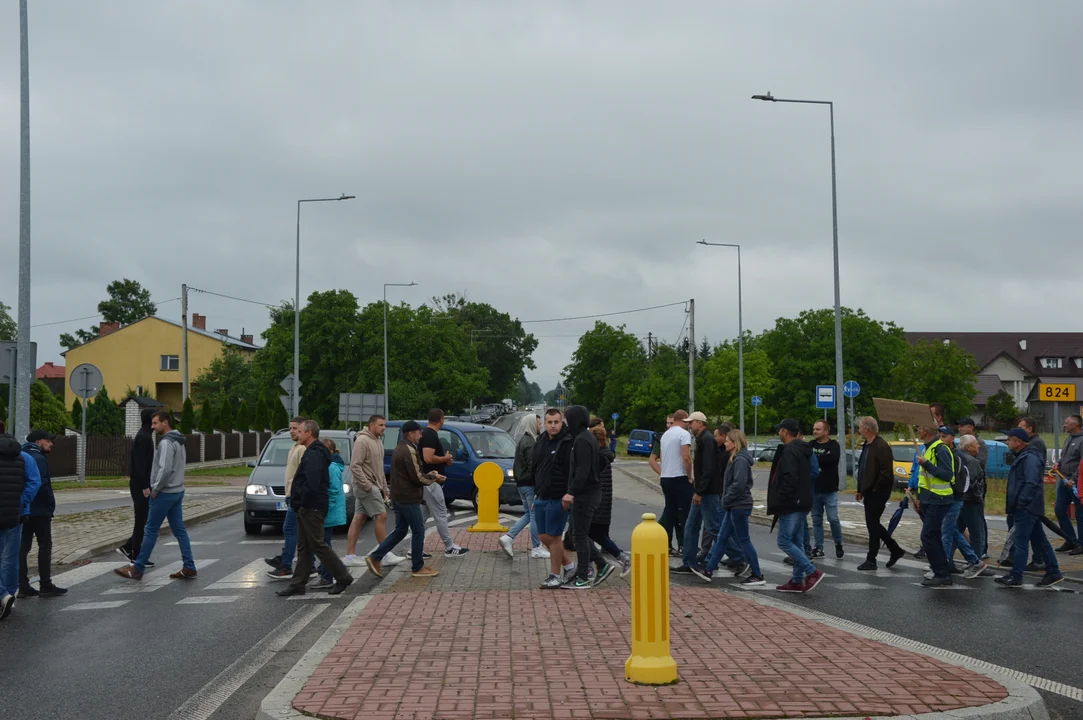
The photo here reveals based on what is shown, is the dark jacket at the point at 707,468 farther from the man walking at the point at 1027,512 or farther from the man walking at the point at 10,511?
the man walking at the point at 10,511

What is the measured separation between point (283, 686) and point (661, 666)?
2.24m

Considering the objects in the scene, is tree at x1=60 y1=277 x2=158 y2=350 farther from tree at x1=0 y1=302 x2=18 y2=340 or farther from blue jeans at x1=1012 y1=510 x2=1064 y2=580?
blue jeans at x1=1012 y1=510 x2=1064 y2=580

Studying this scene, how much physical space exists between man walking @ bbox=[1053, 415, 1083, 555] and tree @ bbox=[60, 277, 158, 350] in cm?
10554

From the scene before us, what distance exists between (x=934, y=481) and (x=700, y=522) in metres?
2.59

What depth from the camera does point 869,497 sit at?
12195 mm

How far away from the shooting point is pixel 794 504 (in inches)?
406

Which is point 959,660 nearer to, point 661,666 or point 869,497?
point 661,666

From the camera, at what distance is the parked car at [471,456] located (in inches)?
800

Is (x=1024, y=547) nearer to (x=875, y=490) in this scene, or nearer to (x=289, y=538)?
(x=875, y=490)

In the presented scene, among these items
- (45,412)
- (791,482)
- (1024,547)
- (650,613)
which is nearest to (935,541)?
(1024,547)

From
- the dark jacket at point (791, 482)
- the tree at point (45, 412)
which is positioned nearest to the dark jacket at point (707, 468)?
the dark jacket at point (791, 482)

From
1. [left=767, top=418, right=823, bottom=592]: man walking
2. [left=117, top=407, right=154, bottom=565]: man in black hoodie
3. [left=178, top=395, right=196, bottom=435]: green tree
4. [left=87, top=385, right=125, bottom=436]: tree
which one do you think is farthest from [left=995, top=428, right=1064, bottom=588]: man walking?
[left=178, top=395, right=196, bottom=435]: green tree

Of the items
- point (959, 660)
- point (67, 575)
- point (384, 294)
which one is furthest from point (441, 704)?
point (384, 294)

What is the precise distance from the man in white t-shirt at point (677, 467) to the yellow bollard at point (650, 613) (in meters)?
5.21
